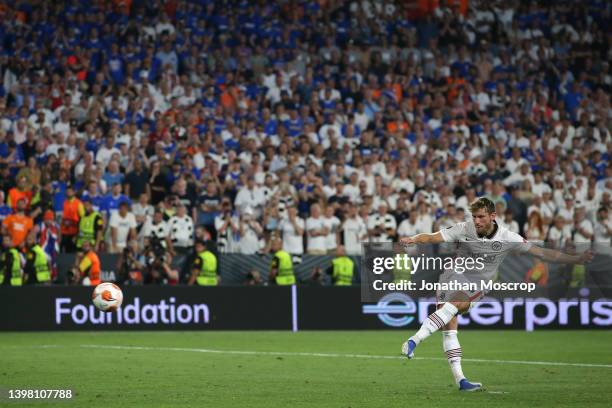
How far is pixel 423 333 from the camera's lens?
481 inches

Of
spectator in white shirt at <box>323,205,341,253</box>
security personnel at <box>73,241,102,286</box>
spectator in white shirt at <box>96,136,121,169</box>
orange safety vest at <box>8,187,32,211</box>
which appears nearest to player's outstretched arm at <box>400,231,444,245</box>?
spectator in white shirt at <box>323,205,341,253</box>

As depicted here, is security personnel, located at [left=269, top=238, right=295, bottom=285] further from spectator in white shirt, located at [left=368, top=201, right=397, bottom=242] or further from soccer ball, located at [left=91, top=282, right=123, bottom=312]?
soccer ball, located at [left=91, top=282, right=123, bottom=312]

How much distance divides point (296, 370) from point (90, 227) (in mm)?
9161

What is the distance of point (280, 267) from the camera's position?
2314 cm

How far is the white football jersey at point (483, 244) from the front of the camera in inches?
485

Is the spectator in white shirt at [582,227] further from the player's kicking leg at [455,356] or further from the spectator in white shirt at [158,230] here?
the player's kicking leg at [455,356]

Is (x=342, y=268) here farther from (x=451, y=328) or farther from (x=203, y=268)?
(x=451, y=328)

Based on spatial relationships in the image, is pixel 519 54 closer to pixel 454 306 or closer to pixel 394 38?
pixel 394 38

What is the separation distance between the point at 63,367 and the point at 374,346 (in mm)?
5968

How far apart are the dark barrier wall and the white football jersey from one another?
10.1 meters

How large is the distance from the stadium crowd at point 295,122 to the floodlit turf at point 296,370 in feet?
9.19

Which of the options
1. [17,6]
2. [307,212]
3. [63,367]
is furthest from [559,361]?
[17,6]
